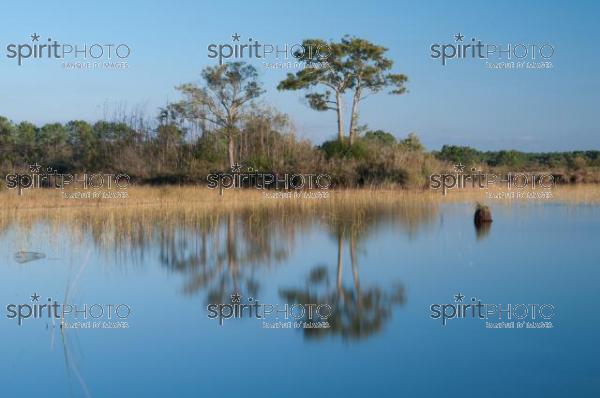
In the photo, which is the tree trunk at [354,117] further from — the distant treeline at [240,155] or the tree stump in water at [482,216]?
the tree stump in water at [482,216]

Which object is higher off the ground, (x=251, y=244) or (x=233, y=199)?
(x=233, y=199)

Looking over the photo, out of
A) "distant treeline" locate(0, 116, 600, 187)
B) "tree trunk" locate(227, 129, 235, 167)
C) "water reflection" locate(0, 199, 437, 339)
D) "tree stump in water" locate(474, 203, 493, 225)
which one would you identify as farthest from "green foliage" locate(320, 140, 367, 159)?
"tree stump in water" locate(474, 203, 493, 225)

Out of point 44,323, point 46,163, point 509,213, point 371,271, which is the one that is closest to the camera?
point 44,323

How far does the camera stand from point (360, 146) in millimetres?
24344

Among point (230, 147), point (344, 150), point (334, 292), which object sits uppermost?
point (230, 147)

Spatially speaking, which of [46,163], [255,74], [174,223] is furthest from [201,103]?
[174,223]

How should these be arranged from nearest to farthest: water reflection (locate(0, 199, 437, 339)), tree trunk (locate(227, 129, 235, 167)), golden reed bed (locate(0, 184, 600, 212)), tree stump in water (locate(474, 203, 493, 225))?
water reflection (locate(0, 199, 437, 339)) < tree stump in water (locate(474, 203, 493, 225)) < golden reed bed (locate(0, 184, 600, 212)) < tree trunk (locate(227, 129, 235, 167))

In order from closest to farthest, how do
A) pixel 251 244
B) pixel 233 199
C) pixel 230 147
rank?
pixel 251 244, pixel 233 199, pixel 230 147

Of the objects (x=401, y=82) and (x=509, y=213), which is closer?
(x=509, y=213)

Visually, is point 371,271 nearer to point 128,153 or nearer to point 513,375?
point 513,375

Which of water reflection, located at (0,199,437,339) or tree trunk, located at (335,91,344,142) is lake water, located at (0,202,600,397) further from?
tree trunk, located at (335,91,344,142)

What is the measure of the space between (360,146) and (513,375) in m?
20.0

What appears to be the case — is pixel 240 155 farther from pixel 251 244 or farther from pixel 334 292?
Answer: pixel 334 292

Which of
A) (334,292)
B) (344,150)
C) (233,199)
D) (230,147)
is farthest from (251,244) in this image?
(230,147)
